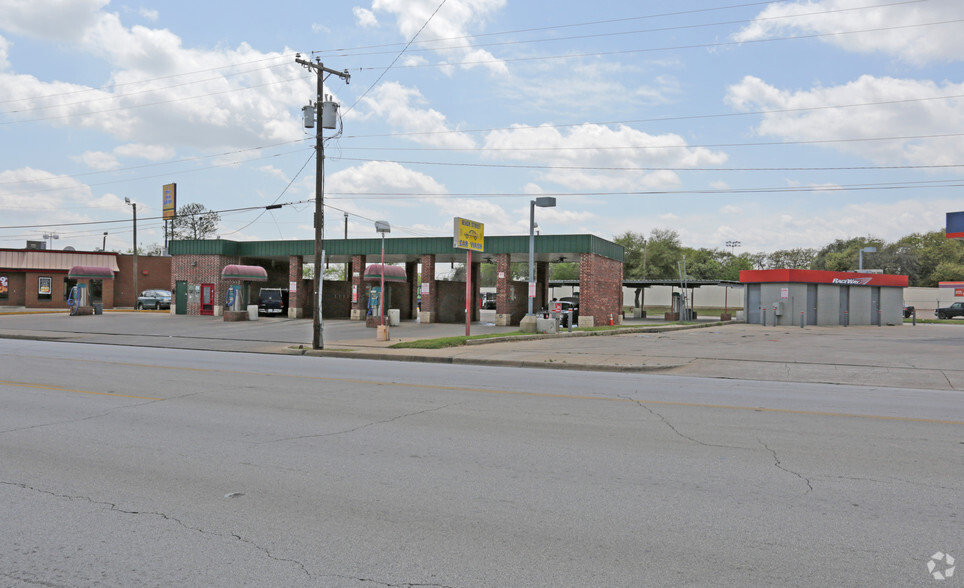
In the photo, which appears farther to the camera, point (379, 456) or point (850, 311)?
point (850, 311)

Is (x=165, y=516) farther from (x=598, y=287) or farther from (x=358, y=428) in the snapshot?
(x=598, y=287)

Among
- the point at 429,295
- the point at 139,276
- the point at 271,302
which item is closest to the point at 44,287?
the point at 139,276

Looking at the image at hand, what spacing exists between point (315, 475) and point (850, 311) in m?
44.3

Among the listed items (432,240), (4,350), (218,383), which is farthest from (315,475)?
(432,240)

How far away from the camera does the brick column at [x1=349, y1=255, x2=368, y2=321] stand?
3872 cm

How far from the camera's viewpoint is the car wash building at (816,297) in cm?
4038

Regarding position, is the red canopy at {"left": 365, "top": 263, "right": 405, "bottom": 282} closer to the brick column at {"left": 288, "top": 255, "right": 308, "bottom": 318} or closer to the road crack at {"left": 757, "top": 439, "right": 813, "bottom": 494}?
the brick column at {"left": 288, "top": 255, "right": 308, "bottom": 318}

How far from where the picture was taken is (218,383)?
12008 millimetres

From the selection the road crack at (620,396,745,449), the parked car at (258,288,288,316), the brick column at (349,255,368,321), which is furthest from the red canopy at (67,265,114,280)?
the road crack at (620,396,745,449)

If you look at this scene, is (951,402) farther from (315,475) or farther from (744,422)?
(315,475)

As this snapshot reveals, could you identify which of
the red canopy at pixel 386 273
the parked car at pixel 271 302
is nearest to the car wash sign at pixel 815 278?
the red canopy at pixel 386 273

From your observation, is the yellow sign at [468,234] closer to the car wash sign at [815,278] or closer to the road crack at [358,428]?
the road crack at [358,428]

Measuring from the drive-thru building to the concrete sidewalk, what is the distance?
16.3ft

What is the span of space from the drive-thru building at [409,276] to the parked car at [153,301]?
429 inches
